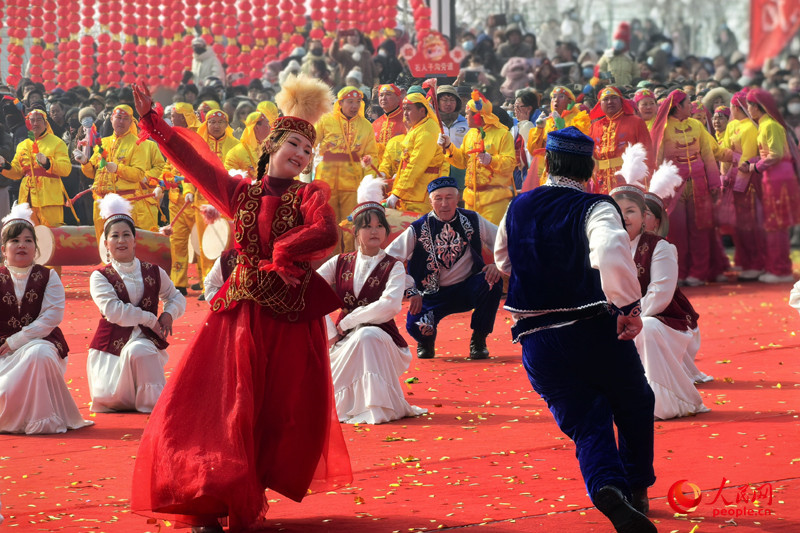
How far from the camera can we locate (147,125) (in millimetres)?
4531

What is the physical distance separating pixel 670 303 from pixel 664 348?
31 centimetres

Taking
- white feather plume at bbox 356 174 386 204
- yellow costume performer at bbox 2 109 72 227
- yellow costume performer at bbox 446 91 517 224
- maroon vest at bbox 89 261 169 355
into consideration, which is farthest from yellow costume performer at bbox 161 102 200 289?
white feather plume at bbox 356 174 386 204

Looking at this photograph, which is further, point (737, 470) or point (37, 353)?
point (37, 353)

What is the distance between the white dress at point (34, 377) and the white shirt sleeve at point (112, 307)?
376mm

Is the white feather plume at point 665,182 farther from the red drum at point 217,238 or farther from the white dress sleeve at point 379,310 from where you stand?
the red drum at point 217,238

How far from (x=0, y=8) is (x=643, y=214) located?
13242 millimetres

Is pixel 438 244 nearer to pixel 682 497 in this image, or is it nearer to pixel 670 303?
pixel 670 303

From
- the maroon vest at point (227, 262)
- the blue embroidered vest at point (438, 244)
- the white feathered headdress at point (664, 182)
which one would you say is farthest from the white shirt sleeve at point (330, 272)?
the white feathered headdress at point (664, 182)

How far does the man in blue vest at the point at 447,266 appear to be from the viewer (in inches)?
329

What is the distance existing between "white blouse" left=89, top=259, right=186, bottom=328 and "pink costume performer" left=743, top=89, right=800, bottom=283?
7.26 metres

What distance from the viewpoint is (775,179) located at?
39.1 ft

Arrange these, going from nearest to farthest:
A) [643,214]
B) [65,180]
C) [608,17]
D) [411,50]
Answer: [643,214]
[65,180]
[411,50]
[608,17]

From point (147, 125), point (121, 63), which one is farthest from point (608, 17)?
point (147, 125)

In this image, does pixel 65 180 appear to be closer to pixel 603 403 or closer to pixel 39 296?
pixel 39 296
